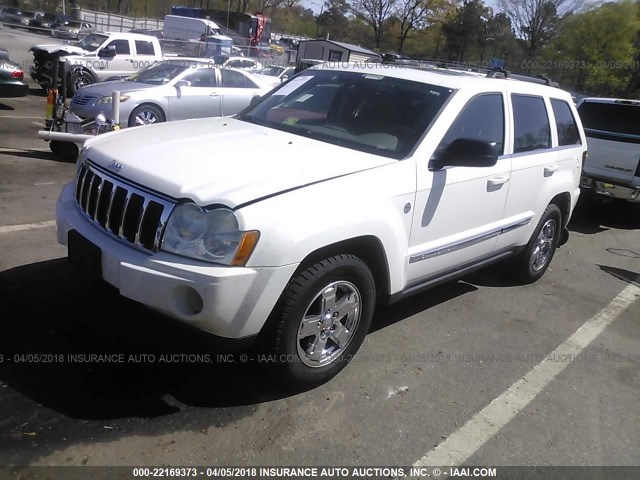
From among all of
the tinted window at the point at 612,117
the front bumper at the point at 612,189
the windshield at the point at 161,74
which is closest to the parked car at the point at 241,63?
the windshield at the point at 161,74

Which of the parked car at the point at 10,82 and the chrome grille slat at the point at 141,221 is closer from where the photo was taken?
the chrome grille slat at the point at 141,221

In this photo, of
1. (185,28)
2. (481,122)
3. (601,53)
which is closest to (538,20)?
(601,53)

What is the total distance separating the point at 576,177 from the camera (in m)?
5.82

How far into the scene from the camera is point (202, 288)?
9.00 ft

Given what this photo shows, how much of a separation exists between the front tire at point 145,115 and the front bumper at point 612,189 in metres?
7.50

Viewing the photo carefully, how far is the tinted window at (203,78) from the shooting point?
456 inches

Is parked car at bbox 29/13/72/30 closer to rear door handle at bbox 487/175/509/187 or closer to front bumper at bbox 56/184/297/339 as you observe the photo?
rear door handle at bbox 487/175/509/187

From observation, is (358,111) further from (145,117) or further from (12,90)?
(12,90)

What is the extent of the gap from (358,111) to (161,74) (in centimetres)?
843

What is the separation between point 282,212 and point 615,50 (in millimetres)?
39825

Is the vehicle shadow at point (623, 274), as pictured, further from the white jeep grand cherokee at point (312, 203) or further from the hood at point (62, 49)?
the hood at point (62, 49)

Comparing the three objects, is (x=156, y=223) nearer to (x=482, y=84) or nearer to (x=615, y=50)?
(x=482, y=84)

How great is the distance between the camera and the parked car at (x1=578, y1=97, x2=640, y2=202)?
8.48 meters

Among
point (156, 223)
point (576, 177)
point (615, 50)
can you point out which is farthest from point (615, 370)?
point (615, 50)
